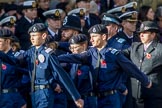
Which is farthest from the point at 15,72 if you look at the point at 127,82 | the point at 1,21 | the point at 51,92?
the point at 1,21

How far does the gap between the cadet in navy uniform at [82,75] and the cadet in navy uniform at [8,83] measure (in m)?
0.75

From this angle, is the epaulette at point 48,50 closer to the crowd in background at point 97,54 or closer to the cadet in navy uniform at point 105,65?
the crowd in background at point 97,54

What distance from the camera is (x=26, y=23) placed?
1081 centimetres

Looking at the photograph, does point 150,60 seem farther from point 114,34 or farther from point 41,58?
point 41,58

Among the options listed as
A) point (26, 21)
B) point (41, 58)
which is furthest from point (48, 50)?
point (26, 21)

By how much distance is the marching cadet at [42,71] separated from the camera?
312 inches

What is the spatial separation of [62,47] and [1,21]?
1850 millimetres

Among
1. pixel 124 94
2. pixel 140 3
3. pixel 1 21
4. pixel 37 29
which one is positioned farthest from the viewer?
pixel 140 3

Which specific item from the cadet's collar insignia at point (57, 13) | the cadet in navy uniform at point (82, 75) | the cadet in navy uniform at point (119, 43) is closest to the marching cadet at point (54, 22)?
the cadet's collar insignia at point (57, 13)

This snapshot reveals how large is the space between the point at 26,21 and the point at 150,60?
2859 millimetres

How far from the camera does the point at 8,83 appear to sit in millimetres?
8172

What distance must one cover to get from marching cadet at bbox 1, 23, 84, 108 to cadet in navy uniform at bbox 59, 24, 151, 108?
0.23 meters

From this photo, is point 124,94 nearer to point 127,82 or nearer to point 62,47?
point 127,82

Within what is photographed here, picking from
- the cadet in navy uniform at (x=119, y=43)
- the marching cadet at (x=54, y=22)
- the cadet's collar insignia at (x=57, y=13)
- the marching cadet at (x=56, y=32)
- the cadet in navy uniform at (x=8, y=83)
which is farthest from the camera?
the cadet's collar insignia at (x=57, y=13)
